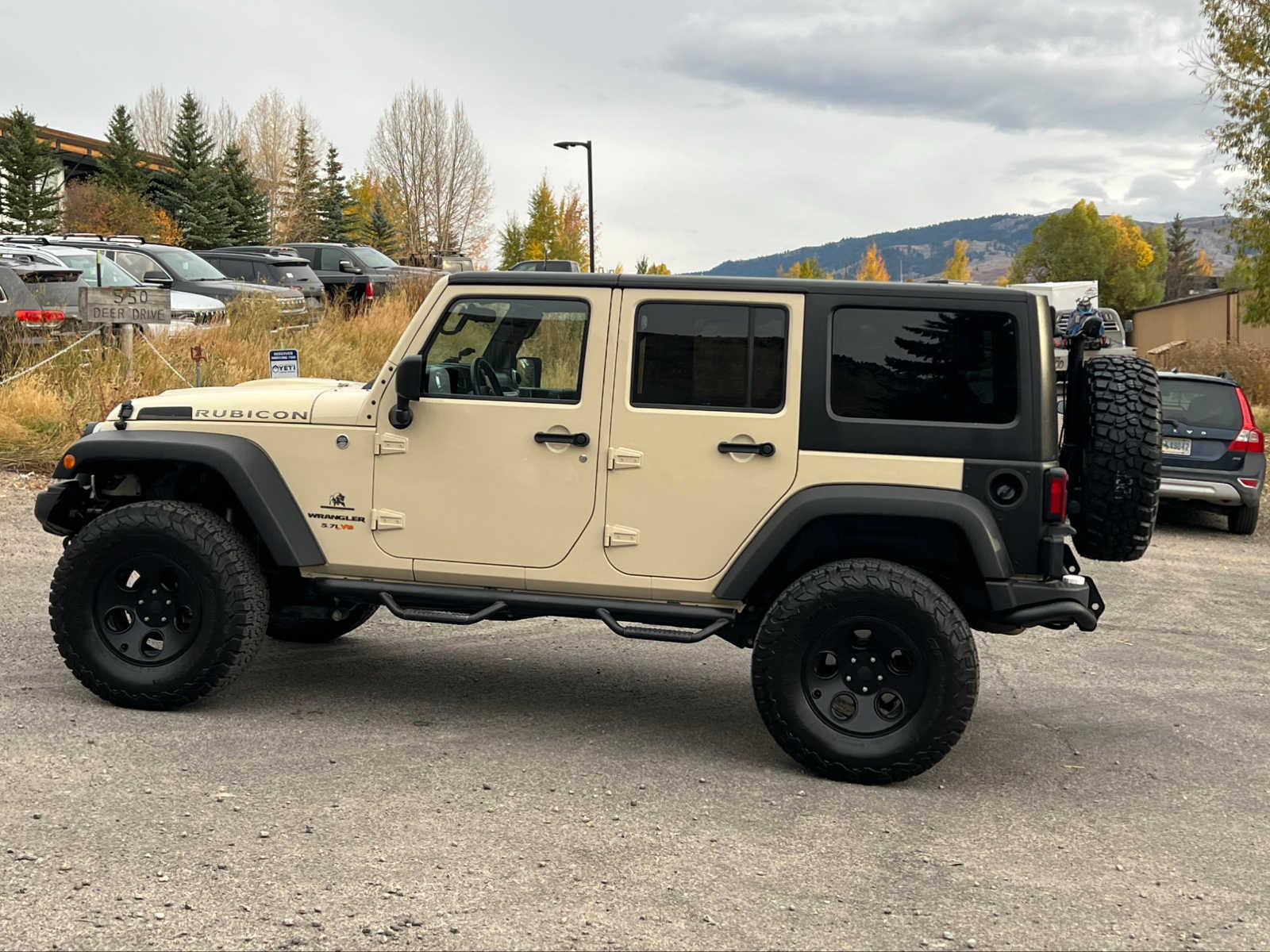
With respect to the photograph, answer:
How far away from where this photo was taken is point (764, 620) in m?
5.39

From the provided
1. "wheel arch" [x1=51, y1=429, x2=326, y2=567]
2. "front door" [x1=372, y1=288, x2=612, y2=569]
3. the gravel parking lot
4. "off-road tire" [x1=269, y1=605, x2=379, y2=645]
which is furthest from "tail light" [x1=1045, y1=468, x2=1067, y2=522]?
"off-road tire" [x1=269, y1=605, x2=379, y2=645]

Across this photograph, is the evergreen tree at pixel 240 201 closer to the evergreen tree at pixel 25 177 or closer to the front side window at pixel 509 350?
the evergreen tree at pixel 25 177

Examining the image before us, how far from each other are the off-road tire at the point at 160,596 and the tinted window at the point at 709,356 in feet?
6.12

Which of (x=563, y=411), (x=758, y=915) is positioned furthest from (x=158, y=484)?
(x=758, y=915)

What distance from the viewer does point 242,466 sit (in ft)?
18.9

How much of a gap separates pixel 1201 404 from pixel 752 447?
9.80m

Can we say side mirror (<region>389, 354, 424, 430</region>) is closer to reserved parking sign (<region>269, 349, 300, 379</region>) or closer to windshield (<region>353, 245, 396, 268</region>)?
reserved parking sign (<region>269, 349, 300, 379</region>)

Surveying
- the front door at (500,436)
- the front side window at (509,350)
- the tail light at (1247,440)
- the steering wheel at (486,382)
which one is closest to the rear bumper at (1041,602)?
the front door at (500,436)

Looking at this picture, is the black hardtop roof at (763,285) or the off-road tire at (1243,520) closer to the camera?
the black hardtop roof at (763,285)

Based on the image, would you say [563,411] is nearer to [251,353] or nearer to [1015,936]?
[1015,936]

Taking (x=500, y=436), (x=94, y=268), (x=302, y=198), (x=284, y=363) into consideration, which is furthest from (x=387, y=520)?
(x=302, y=198)

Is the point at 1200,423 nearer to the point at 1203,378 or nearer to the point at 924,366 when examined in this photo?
the point at 1203,378

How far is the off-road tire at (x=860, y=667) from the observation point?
5227mm

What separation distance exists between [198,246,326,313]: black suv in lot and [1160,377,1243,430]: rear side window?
14.5 meters
